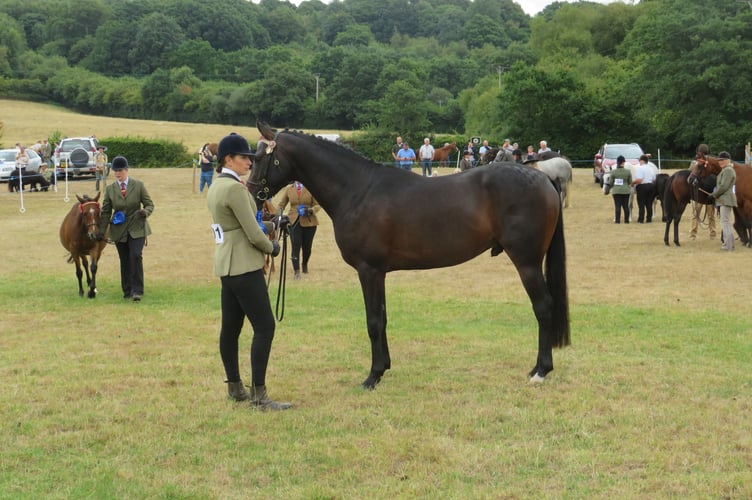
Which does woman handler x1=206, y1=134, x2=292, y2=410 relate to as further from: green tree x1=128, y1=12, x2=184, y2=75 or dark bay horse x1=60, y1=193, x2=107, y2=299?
green tree x1=128, y1=12, x2=184, y2=75

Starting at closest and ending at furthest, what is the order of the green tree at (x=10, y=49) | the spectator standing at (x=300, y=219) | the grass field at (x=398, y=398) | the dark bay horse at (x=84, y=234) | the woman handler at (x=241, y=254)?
the grass field at (x=398, y=398) < the woman handler at (x=241, y=254) < the dark bay horse at (x=84, y=234) < the spectator standing at (x=300, y=219) < the green tree at (x=10, y=49)

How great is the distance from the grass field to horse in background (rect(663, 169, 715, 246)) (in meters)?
4.63

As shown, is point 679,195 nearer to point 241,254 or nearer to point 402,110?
point 241,254

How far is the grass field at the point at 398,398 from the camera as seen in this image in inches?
210

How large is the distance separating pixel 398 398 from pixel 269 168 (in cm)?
239

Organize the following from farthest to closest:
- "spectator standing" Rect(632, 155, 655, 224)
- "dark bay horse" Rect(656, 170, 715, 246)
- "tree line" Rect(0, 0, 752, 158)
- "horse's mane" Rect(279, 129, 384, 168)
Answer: "tree line" Rect(0, 0, 752, 158) → "spectator standing" Rect(632, 155, 655, 224) → "dark bay horse" Rect(656, 170, 715, 246) → "horse's mane" Rect(279, 129, 384, 168)

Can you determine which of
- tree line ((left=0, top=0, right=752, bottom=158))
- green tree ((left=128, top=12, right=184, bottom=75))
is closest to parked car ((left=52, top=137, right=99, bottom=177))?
tree line ((left=0, top=0, right=752, bottom=158))

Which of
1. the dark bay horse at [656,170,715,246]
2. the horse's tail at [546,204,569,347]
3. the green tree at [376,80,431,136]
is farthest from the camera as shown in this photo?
the green tree at [376,80,431,136]

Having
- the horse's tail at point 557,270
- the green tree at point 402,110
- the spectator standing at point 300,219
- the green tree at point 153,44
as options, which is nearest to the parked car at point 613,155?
the spectator standing at point 300,219

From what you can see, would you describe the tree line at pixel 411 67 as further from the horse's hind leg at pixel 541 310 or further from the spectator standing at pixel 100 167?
the horse's hind leg at pixel 541 310

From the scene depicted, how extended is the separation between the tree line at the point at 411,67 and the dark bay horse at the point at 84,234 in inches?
1499

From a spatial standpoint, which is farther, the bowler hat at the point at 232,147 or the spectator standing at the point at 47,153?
→ the spectator standing at the point at 47,153

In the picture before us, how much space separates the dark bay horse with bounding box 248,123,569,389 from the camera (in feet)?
25.2

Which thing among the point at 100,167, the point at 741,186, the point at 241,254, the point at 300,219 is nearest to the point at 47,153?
the point at 100,167
